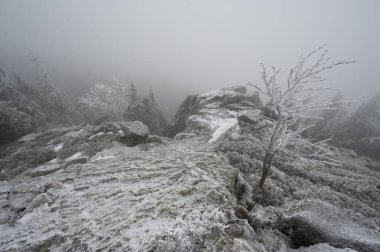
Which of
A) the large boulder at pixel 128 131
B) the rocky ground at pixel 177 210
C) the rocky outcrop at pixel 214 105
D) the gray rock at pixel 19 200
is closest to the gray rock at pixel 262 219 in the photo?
the rocky ground at pixel 177 210

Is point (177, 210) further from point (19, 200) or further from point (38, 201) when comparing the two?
point (19, 200)

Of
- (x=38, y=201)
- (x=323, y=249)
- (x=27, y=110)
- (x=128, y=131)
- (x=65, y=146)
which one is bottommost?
(x=27, y=110)

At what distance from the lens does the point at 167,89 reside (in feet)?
286

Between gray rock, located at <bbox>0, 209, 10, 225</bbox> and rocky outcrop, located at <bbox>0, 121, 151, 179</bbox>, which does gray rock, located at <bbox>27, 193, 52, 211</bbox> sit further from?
rocky outcrop, located at <bbox>0, 121, 151, 179</bbox>

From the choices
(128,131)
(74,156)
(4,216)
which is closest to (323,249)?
(4,216)

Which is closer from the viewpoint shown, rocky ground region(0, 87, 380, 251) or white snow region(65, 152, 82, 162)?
rocky ground region(0, 87, 380, 251)

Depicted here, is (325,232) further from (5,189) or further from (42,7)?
(42,7)

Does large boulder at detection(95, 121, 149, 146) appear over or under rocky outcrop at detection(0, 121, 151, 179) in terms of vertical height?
over

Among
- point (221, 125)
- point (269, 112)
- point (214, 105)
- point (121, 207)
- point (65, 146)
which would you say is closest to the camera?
point (121, 207)

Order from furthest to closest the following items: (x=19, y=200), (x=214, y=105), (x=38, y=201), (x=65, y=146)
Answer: (x=214, y=105)
(x=65, y=146)
(x=19, y=200)
(x=38, y=201)

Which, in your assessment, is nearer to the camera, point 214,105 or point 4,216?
point 4,216

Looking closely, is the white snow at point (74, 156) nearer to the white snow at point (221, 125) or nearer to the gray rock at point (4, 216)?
the gray rock at point (4, 216)

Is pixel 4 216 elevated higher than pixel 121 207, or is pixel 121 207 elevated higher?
pixel 121 207

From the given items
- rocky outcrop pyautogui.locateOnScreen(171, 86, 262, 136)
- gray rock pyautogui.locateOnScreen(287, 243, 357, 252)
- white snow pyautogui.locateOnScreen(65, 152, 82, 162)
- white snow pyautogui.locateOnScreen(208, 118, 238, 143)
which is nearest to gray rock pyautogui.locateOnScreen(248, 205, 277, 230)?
gray rock pyautogui.locateOnScreen(287, 243, 357, 252)
